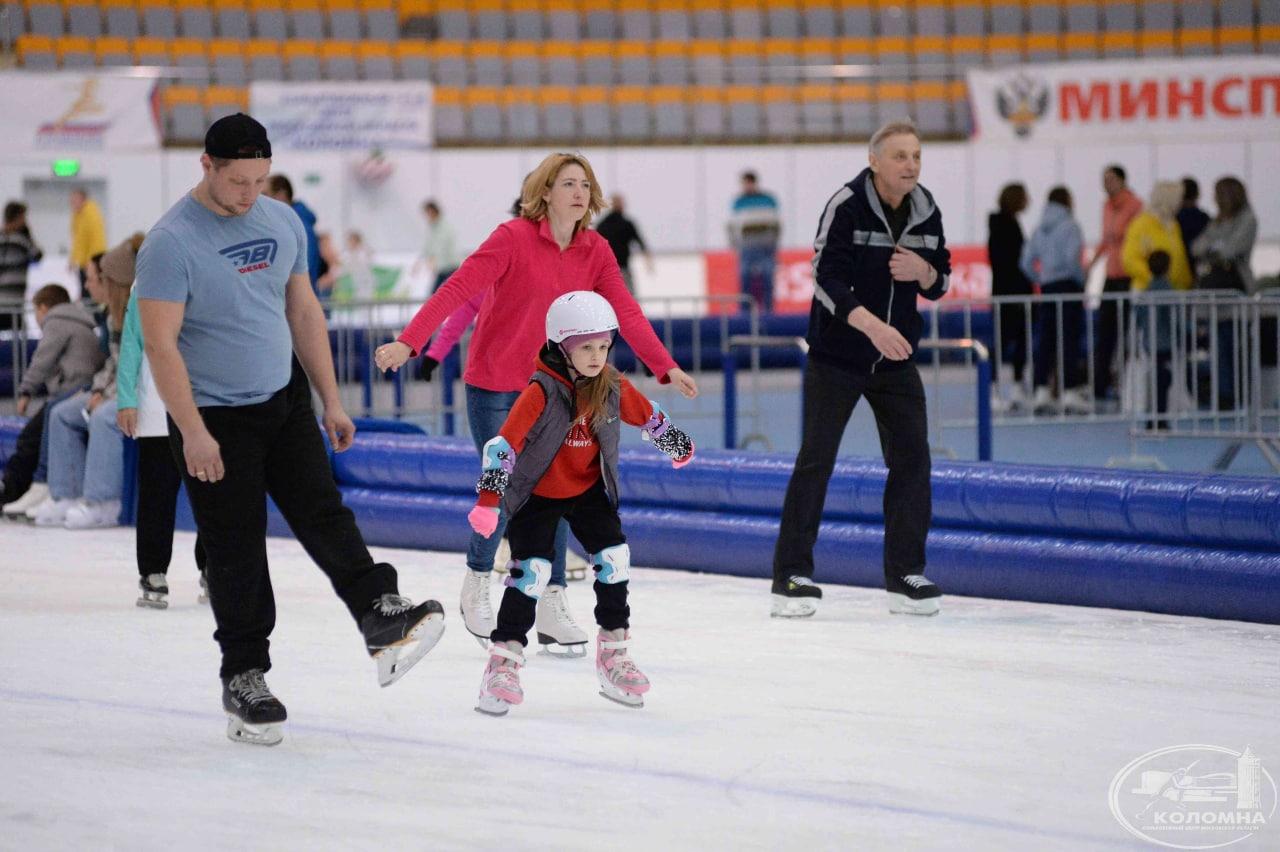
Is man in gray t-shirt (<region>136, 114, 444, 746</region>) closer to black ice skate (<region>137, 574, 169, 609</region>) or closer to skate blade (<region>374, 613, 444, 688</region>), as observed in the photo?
skate blade (<region>374, 613, 444, 688</region>)

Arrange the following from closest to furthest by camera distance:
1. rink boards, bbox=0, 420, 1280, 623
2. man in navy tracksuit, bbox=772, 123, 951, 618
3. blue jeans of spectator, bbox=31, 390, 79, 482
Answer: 1. rink boards, bbox=0, 420, 1280, 623
2. man in navy tracksuit, bbox=772, 123, 951, 618
3. blue jeans of spectator, bbox=31, 390, 79, 482

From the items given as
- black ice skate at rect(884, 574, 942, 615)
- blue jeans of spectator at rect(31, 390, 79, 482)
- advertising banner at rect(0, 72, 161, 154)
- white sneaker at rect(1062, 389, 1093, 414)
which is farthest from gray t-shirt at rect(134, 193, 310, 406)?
advertising banner at rect(0, 72, 161, 154)

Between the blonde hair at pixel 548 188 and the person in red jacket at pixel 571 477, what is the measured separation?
0.74 m

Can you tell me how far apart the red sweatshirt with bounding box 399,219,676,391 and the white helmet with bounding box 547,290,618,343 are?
2.30 feet

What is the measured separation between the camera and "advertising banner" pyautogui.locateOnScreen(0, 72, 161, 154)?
16.5m

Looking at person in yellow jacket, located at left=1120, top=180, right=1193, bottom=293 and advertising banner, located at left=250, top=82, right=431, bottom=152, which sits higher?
advertising banner, located at left=250, top=82, right=431, bottom=152

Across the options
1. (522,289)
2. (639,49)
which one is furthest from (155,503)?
(639,49)

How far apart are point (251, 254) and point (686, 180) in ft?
47.1

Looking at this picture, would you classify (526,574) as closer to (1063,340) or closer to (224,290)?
(224,290)

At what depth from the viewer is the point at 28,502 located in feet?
26.8

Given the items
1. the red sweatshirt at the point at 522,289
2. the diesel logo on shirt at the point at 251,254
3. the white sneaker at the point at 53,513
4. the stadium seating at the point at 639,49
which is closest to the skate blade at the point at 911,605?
the red sweatshirt at the point at 522,289

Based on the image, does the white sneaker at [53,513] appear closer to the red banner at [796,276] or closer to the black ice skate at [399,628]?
the black ice skate at [399,628]

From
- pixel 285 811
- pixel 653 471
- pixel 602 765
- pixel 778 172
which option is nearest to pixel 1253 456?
pixel 653 471

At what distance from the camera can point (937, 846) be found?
304cm
